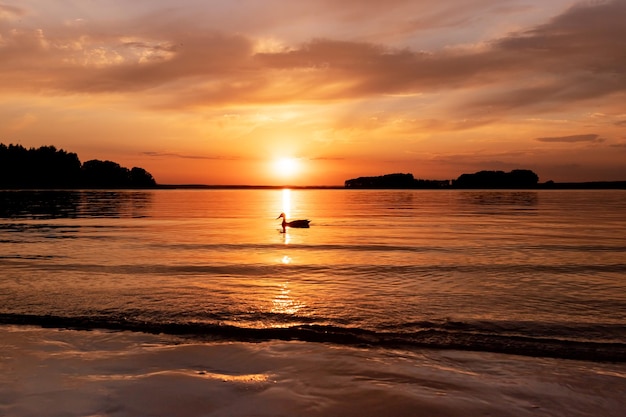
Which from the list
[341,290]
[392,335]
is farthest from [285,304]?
[392,335]

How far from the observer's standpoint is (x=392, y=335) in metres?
10.4

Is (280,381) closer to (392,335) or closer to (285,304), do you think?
(392,335)

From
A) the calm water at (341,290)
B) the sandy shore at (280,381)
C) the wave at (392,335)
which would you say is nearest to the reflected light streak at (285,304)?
the calm water at (341,290)

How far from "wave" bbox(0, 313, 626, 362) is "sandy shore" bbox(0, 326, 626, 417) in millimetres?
467

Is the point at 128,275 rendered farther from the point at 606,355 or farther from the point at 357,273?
the point at 606,355

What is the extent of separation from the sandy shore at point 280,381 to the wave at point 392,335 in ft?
1.53

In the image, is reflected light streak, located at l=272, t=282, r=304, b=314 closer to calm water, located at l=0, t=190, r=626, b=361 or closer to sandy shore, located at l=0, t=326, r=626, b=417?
calm water, located at l=0, t=190, r=626, b=361

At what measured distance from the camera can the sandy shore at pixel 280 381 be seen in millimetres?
6695

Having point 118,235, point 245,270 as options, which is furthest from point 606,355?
point 118,235

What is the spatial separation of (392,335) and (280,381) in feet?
11.5

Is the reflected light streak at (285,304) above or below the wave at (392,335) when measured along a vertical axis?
above

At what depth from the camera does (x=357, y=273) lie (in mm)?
18328

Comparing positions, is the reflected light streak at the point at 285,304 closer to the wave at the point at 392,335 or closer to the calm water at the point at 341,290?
the calm water at the point at 341,290

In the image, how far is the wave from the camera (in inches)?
376
